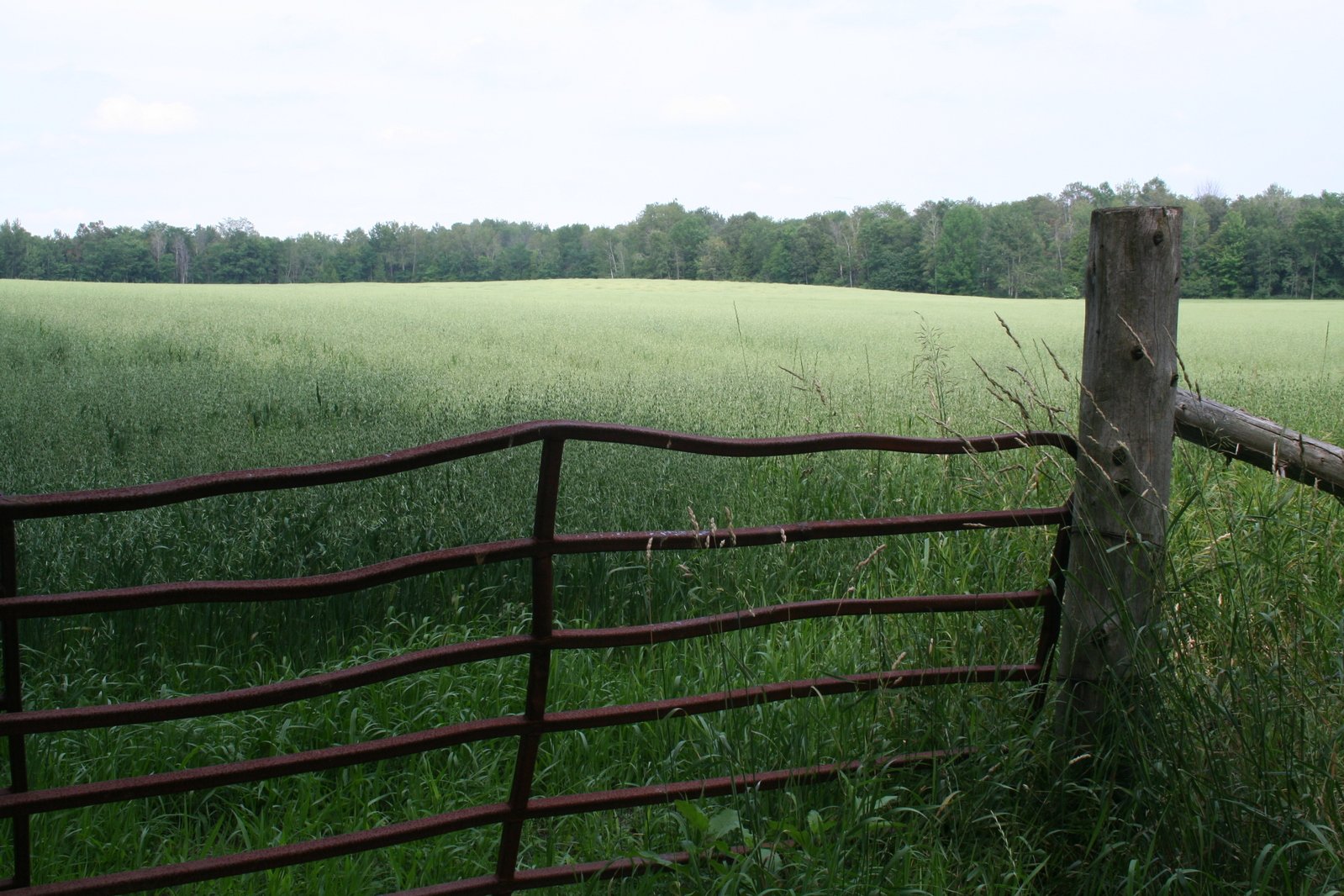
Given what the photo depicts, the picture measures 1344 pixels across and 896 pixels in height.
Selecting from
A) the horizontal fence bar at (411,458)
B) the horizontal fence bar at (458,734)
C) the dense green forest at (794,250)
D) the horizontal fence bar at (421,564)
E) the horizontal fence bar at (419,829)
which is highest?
the dense green forest at (794,250)

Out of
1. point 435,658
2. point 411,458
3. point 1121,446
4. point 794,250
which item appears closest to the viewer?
point 411,458

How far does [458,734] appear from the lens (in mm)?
2109

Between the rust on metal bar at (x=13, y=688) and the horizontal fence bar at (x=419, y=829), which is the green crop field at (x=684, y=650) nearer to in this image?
the horizontal fence bar at (x=419, y=829)

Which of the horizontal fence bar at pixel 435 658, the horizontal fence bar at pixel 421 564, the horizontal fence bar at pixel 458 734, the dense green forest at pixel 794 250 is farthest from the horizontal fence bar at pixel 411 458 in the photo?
the dense green forest at pixel 794 250

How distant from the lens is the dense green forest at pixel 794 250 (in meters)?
44.8

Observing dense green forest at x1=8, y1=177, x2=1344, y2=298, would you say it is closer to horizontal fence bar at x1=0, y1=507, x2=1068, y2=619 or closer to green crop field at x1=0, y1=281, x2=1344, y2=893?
green crop field at x1=0, y1=281, x2=1344, y2=893

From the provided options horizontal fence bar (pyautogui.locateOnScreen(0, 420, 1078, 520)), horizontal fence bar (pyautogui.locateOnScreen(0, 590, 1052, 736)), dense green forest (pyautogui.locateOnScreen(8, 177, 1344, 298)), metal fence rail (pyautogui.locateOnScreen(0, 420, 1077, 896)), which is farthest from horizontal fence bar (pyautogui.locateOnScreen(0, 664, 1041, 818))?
dense green forest (pyautogui.locateOnScreen(8, 177, 1344, 298))

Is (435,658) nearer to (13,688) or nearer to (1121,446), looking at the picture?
(13,688)

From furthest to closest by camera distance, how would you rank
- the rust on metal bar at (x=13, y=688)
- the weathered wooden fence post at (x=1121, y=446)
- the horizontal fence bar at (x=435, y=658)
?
the weathered wooden fence post at (x=1121, y=446) < the horizontal fence bar at (x=435, y=658) < the rust on metal bar at (x=13, y=688)

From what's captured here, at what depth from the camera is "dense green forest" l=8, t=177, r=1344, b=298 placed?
4481cm

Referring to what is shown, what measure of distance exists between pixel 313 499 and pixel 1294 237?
48.8m

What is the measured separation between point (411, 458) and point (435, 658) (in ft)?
1.42

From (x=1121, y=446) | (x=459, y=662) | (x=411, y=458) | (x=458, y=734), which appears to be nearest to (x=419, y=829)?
(x=458, y=734)

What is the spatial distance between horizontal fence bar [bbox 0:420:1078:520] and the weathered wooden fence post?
6.8 inches
